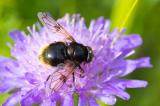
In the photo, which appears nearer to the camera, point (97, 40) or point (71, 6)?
point (97, 40)

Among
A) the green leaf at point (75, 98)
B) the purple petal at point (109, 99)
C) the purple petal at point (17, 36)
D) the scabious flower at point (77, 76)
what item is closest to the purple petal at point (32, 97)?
the scabious flower at point (77, 76)

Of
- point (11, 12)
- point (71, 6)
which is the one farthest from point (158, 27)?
point (11, 12)

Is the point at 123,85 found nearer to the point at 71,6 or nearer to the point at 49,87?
the point at 49,87

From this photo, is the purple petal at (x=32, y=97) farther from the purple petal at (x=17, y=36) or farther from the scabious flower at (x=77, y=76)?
the purple petal at (x=17, y=36)

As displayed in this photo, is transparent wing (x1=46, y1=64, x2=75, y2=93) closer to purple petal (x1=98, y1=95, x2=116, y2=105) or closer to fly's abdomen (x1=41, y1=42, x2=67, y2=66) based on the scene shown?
fly's abdomen (x1=41, y1=42, x2=67, y2=66)

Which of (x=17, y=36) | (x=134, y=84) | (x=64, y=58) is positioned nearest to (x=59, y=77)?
(x=64, y=58)

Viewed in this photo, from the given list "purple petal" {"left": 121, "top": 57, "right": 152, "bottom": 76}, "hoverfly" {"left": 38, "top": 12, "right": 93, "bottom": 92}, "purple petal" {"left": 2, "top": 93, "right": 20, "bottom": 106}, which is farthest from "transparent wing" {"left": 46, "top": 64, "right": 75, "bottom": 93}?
"purple petal" {"left": 121, "top": 57, "right": 152, "bottom": 76}

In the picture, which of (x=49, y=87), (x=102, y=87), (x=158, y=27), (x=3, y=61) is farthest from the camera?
(x=158, y=27)
